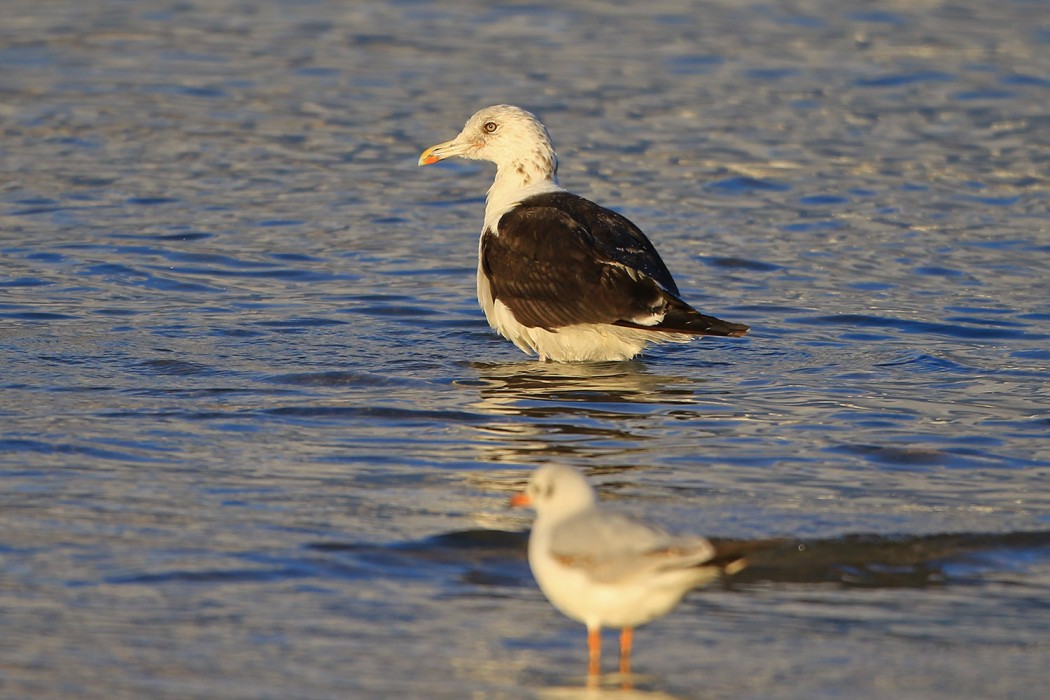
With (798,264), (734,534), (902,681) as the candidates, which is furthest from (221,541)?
(798,264)

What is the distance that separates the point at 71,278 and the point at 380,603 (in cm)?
567

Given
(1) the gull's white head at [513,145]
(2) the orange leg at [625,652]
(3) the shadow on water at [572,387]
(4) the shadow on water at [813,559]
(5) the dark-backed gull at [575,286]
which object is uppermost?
(1) the gull's white head at [513,145]

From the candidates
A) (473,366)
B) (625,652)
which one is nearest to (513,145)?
(473,366)

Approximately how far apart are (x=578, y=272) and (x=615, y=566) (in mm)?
4341

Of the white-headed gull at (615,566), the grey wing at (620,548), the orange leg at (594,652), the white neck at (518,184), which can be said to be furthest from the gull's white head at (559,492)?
the white neck at (518,184)

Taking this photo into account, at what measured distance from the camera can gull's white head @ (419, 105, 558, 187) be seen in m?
10.0

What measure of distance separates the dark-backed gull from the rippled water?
21 cm

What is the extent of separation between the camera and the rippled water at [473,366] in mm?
5363

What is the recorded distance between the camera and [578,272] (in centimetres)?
905

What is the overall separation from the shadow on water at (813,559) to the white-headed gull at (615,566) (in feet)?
2.88

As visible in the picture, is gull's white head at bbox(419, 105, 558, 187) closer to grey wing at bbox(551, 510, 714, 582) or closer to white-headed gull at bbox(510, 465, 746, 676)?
white-headed gull at bbox(510, 465, 746, 676)

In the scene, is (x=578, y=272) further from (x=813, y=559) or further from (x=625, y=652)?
(x=625, y=652)

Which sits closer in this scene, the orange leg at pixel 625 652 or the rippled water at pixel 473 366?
the orange leg at pixel 625 652

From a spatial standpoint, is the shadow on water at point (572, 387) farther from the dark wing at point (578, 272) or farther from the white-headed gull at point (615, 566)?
the white-headed gull at point (615, 566)
